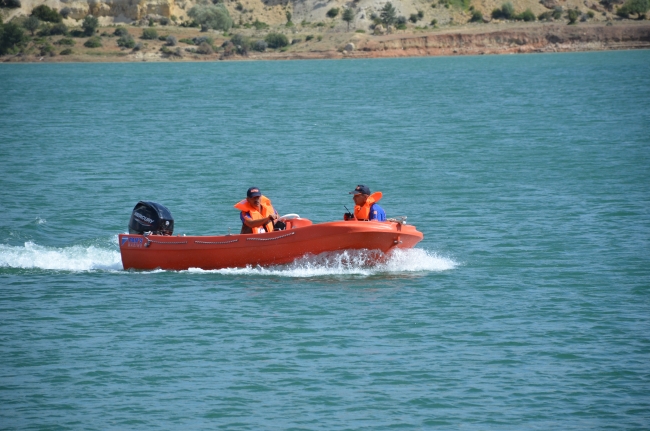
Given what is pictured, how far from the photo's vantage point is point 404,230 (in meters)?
17.6

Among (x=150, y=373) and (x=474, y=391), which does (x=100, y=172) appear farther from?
(x=474, y=391)

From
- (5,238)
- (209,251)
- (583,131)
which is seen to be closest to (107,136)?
(583,131)

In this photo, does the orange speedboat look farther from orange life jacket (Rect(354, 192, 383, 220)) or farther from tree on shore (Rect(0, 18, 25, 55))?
tree on shore (Rect(0, 18, 25, 55))

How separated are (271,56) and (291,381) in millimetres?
92053

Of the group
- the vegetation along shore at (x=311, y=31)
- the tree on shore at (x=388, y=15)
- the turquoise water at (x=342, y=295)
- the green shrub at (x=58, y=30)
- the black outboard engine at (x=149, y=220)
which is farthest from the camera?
the tree on shore at (x=388, y=15)

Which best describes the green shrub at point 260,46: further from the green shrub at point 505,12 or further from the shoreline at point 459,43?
the green shrub at point 505,12

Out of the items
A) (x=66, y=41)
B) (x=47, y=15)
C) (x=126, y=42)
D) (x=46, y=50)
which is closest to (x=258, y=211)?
(x=126, y=42)

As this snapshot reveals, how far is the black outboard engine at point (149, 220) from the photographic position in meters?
18.9

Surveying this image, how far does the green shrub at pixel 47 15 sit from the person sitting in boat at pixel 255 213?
299 feet

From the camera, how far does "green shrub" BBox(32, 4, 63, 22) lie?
340ft

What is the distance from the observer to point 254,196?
17922 mm

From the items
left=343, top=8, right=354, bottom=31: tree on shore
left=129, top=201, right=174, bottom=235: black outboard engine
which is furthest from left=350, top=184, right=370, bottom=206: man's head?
left=343, top=8, right=354, bottom=31: tree on shore

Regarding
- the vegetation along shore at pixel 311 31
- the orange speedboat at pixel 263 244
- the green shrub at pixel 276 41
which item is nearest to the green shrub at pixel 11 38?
the vegetation along shore at pixel 311 31

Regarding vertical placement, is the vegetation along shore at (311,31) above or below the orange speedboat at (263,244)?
above
